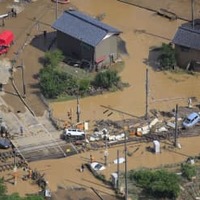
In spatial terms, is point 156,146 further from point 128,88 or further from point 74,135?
point 128,88

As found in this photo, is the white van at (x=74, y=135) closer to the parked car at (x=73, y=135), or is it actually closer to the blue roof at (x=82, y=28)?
the parked car at (x=73, y=135)

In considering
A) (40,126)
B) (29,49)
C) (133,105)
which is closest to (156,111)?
(133,105)

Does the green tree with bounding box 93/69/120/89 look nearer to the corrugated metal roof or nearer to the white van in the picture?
the corrugated metal roof

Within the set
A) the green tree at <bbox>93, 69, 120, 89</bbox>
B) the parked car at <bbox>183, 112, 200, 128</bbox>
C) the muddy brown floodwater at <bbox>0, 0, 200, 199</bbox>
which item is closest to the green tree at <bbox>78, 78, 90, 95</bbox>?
the muddy brown floodwater at <bbox>0, 0, 200, 199</bbox>

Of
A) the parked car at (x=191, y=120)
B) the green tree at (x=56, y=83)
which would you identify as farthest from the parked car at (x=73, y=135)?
the parked car at (x=191, y=120)

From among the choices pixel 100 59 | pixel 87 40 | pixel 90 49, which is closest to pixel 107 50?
pixel 100 59

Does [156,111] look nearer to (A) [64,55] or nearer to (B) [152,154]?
(B) [152,154]

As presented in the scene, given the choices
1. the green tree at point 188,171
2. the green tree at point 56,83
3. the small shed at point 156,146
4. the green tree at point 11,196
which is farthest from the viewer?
the green tree at point 56,83

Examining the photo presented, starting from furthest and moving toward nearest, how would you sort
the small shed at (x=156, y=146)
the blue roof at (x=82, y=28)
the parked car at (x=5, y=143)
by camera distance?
the blue roof at (x=82, y=28) → the parked car at (x=5, y=143) → the small shed at (x=156, y=146)
